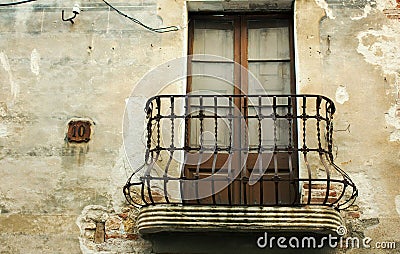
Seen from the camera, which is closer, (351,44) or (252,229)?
(252,229)

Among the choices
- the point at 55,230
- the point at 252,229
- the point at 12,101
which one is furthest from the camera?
the point at 12,101

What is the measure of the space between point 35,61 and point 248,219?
9.41ft

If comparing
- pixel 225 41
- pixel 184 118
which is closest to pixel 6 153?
pixel 184 118

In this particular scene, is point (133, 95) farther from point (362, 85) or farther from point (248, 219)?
point (362, 85)

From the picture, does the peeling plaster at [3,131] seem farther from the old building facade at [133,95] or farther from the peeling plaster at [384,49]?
the peeling plaster at [384,49]

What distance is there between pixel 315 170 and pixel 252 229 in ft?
3.39

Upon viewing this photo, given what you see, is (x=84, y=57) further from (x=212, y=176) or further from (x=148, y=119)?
(x=212, y=176)

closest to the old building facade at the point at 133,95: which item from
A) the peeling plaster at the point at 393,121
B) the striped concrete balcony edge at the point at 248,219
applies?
the peeling plaster at the point at 393,121

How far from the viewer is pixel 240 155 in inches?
293

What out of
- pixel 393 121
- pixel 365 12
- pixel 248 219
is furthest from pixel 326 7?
pixel 248 219

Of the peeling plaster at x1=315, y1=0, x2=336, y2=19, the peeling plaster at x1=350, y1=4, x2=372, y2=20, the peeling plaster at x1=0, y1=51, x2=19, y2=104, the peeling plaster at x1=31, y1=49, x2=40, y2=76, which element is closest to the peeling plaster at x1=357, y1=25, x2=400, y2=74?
the peeling plaster at x1=350, y1=4, x2=372, y2=20

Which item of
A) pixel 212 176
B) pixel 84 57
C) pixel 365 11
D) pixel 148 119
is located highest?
pixel 365 11

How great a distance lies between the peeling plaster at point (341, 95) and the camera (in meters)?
7.50

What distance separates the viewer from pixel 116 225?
23.3 ft
